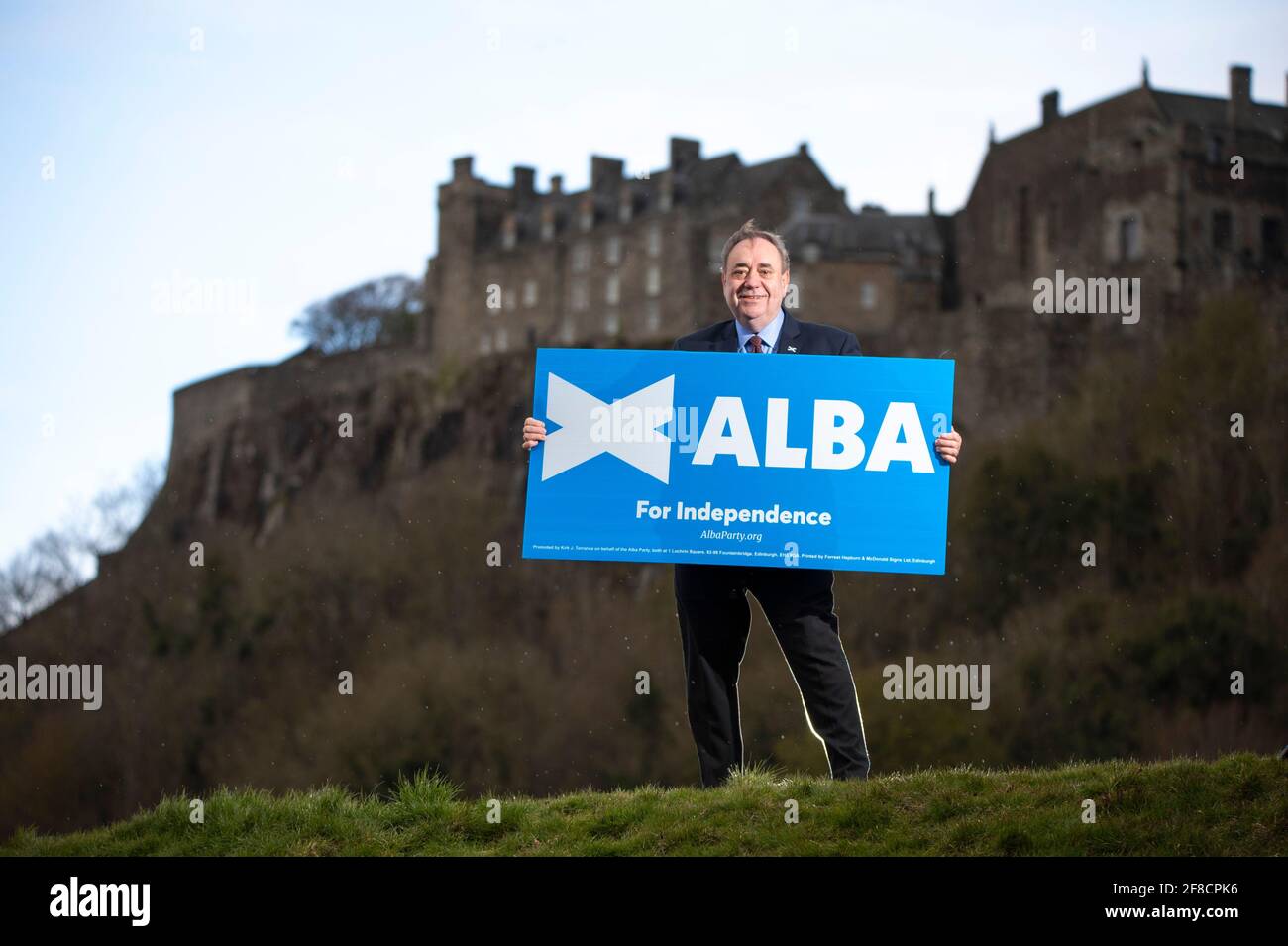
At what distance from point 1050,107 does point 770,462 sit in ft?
193

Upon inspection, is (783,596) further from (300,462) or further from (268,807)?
(300,462)

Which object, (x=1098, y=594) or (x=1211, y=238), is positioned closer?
(x=1098, y=594)

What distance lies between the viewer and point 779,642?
27.2 feet

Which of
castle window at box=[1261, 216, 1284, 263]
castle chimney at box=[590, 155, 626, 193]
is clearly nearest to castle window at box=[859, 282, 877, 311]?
castle window at box=[1261, 216, 1284, 263]

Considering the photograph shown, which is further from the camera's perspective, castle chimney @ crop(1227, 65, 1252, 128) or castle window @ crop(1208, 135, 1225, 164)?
castle chimney @ crop(1227, 65, 1252, 128)

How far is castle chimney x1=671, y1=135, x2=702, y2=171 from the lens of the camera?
7538 centimetres

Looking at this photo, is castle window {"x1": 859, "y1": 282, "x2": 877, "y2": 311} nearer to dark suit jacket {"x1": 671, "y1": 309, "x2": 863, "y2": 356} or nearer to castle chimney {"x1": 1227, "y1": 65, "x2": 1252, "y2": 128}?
castle chimney {"x1": 1227, "y1": 65, "x2": 1252, "y2": 128}

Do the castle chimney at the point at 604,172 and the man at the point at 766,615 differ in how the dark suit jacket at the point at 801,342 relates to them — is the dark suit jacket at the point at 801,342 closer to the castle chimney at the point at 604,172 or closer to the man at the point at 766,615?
the man at the point at 766,615

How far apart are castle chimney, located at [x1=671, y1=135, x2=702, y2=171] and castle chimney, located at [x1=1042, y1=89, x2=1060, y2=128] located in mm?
16997

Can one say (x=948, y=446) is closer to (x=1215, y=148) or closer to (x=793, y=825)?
(x=793, y=825)

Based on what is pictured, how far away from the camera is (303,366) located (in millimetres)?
81750

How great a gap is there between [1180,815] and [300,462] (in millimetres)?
78452

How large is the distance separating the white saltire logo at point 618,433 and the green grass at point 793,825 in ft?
5.34

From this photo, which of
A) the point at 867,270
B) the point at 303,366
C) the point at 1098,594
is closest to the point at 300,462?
the point at 303,366
